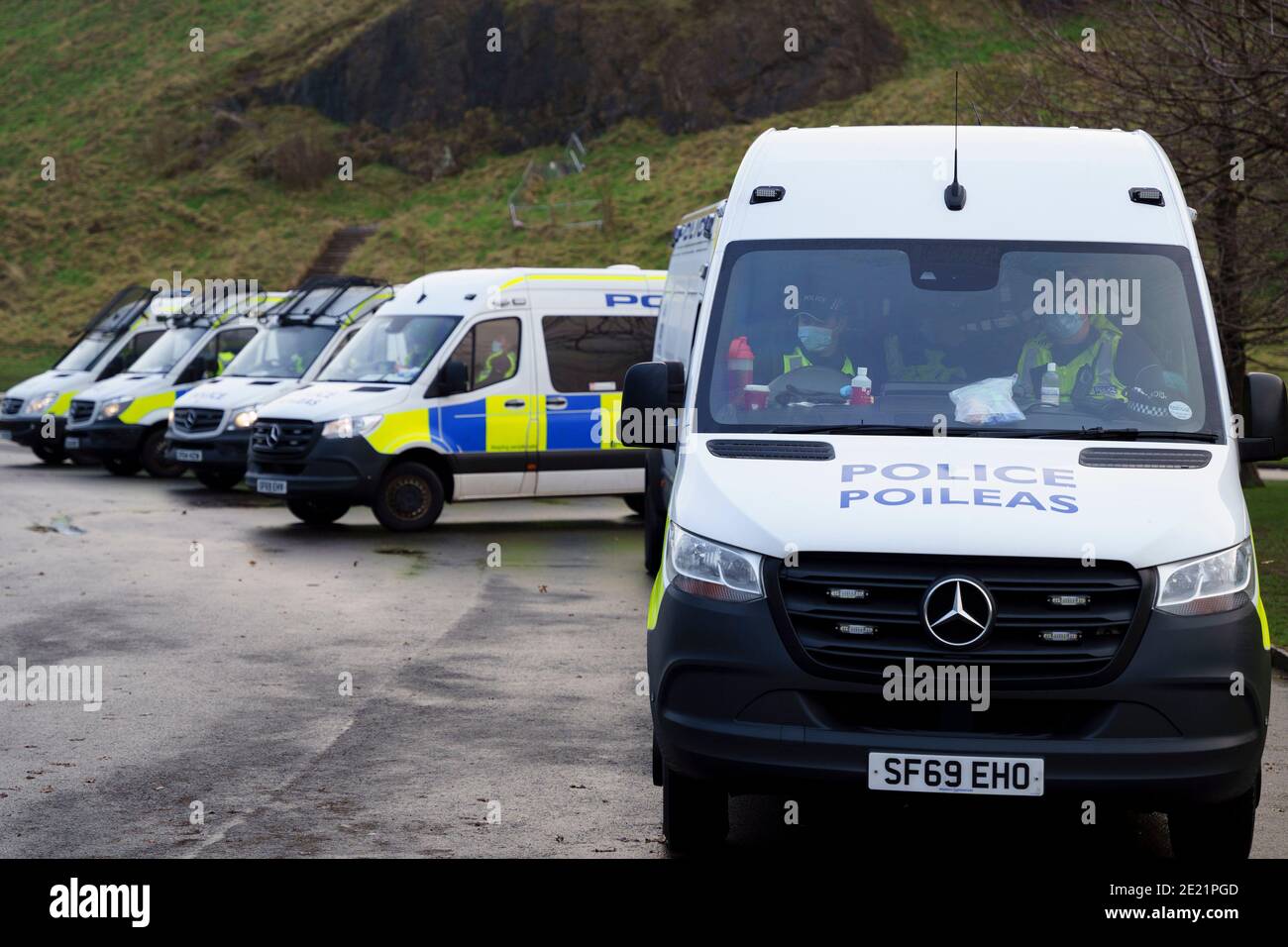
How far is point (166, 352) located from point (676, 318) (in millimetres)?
12744

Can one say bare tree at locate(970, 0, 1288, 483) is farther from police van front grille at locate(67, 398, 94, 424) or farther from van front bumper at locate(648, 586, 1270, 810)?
police van front grille at locate(67, 398, 94, 424)

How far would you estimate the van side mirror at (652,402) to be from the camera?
22.2 feet

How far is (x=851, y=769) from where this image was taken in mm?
5508

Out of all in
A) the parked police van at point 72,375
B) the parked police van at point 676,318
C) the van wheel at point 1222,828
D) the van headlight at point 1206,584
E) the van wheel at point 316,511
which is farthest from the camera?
the parked police van at point 72,375

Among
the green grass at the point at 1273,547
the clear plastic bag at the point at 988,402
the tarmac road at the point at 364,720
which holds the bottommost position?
the green grass at the point at 1273,547

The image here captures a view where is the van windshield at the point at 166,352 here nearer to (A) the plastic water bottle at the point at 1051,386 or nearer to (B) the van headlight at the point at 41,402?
(B) the van headlight at the point at 41,402

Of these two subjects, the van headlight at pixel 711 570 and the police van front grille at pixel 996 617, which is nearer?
the police van front grille at pixel 996 617

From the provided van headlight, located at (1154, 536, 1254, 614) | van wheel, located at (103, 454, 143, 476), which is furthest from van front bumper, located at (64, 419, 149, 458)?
van headlight, located at (1154, 536, 1254, 614)

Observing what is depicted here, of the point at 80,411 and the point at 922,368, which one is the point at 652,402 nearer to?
the point at 922,368

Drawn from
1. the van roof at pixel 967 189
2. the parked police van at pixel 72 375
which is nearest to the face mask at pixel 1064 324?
the van roof at pixel 967 189

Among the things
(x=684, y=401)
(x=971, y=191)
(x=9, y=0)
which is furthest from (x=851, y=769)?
(x=9, y=0)

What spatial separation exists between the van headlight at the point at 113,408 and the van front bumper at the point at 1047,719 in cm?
1903

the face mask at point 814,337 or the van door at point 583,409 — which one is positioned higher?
the face mask at point 814,337

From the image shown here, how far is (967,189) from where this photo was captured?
700 centimetres
